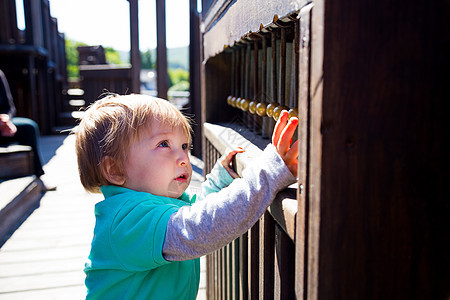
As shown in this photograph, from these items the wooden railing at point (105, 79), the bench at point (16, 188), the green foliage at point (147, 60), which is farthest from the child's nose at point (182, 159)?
the green foliage at point (147, 60)

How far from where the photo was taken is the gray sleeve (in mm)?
752

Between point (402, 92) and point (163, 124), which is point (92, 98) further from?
point (402, 92)

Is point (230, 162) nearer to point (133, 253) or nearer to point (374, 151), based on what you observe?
point (133, 253)

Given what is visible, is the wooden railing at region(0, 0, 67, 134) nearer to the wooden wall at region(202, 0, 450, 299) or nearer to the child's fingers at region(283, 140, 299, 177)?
the child's fingers at region(283, 140, 299, 177)

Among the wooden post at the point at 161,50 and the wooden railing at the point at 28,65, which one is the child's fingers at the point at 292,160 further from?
the wooden railing at the point at 28,65

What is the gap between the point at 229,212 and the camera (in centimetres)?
78

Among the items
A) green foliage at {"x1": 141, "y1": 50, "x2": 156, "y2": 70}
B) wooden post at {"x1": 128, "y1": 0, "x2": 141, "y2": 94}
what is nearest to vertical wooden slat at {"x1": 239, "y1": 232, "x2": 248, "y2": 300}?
wooden post at {"x1": 128, "y1": 0, "x2": 141, "y2": 94}

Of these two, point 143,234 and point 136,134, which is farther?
point 136,134

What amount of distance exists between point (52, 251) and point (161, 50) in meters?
3.30

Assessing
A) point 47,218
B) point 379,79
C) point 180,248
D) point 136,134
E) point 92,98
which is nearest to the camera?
point 379,79

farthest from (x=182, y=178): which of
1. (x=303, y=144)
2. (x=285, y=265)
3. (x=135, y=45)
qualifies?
(x=135, y=45)

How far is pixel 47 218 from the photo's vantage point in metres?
3.34

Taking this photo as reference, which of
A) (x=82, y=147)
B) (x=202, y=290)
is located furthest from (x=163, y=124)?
(x=202, y=290)

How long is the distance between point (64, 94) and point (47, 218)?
288 inches
